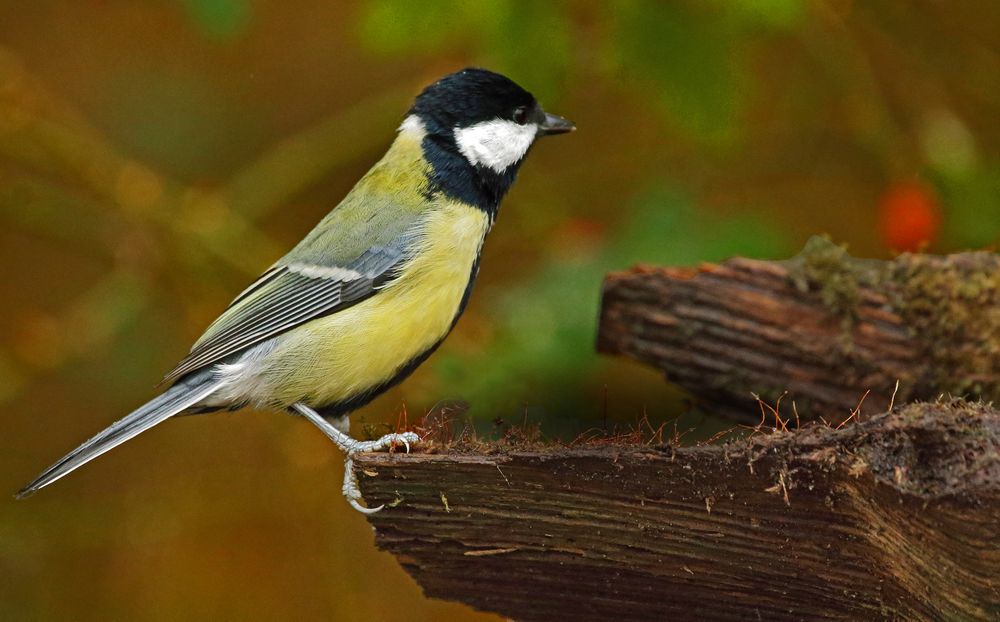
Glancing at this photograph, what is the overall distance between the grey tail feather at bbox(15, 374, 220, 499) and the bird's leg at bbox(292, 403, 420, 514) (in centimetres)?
19

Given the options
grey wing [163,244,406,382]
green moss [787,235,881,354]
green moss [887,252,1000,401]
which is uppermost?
grey wing [163,244,406,382]

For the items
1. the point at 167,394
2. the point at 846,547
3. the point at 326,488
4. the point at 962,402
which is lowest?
the point at 326,488

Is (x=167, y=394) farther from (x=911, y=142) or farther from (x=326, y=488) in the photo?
(x=911, y=142)

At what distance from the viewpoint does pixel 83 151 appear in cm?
315

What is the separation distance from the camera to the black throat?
221 centimetres

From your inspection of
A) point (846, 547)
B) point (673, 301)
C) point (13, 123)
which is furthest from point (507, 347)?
point (13, 123)

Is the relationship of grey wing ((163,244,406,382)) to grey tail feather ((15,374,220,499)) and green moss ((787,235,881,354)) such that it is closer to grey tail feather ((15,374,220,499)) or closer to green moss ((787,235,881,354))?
grey tail feather ((15,374,220,499))

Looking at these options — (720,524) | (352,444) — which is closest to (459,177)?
(352,444)

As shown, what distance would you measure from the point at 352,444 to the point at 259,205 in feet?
5.21

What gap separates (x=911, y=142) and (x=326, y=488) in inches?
82.4

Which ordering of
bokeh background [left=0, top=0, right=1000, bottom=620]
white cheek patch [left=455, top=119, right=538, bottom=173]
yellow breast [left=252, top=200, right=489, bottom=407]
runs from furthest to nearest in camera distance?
bokeh background [left=0, top=0, right=1000, bottom=620] → white cheek patch [left=455, top=119, right=538, bottom=173] → yellow breast [left=252, top=200, right=489, bottom=407]

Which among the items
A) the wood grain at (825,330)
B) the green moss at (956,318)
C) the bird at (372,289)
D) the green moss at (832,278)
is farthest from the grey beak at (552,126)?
the green moss at (956,318)

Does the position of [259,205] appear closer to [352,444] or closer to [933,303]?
[352,444]

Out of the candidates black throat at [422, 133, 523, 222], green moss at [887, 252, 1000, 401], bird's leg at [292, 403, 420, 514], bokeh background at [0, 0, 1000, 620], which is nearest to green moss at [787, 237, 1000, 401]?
green moss at [887, 252, 1000, 401]
